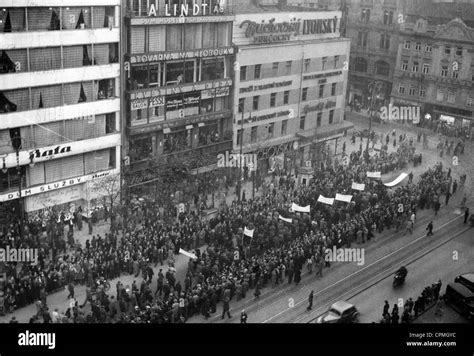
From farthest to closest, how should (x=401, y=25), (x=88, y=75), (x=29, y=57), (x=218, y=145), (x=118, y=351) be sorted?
1. (x=401, y=25)
2. (x=218, y=145)
3. (x=88, y=75)
4. (x=29, y=57)
5. (x=118, y=351)

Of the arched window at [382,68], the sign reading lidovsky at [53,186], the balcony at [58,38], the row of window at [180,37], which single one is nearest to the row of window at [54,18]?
the balcony at [58,38]

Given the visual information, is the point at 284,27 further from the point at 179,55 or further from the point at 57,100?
the point at 57,100

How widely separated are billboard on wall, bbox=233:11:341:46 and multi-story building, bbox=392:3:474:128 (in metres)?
5.45

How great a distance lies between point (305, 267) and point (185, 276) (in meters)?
4.82

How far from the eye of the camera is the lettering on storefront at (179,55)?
2965 centimetres

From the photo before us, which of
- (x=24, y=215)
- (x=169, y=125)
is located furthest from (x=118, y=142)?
(x=24, y=215)

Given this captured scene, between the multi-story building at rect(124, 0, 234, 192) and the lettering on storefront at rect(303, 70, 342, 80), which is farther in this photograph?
the lettering on storefront at rect(303, 70, 342, 80)

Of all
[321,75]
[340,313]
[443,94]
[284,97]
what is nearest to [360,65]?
[321,75]

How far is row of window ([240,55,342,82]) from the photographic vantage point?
36000mm

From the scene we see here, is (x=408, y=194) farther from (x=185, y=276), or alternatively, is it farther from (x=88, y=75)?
(x=88, y=75)

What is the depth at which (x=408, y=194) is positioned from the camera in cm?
3003

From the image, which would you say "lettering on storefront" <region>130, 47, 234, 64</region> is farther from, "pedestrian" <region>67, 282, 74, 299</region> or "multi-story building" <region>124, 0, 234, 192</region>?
"pedestrian" <region>67, 282, 74, 299</region>

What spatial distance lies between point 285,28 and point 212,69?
642cm

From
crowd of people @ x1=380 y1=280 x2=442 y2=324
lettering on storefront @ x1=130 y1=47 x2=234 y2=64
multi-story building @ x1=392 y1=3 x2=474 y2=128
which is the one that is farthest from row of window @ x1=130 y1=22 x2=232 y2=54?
crowd of people @ x1=380 y1=280 x2=442 y2=324
